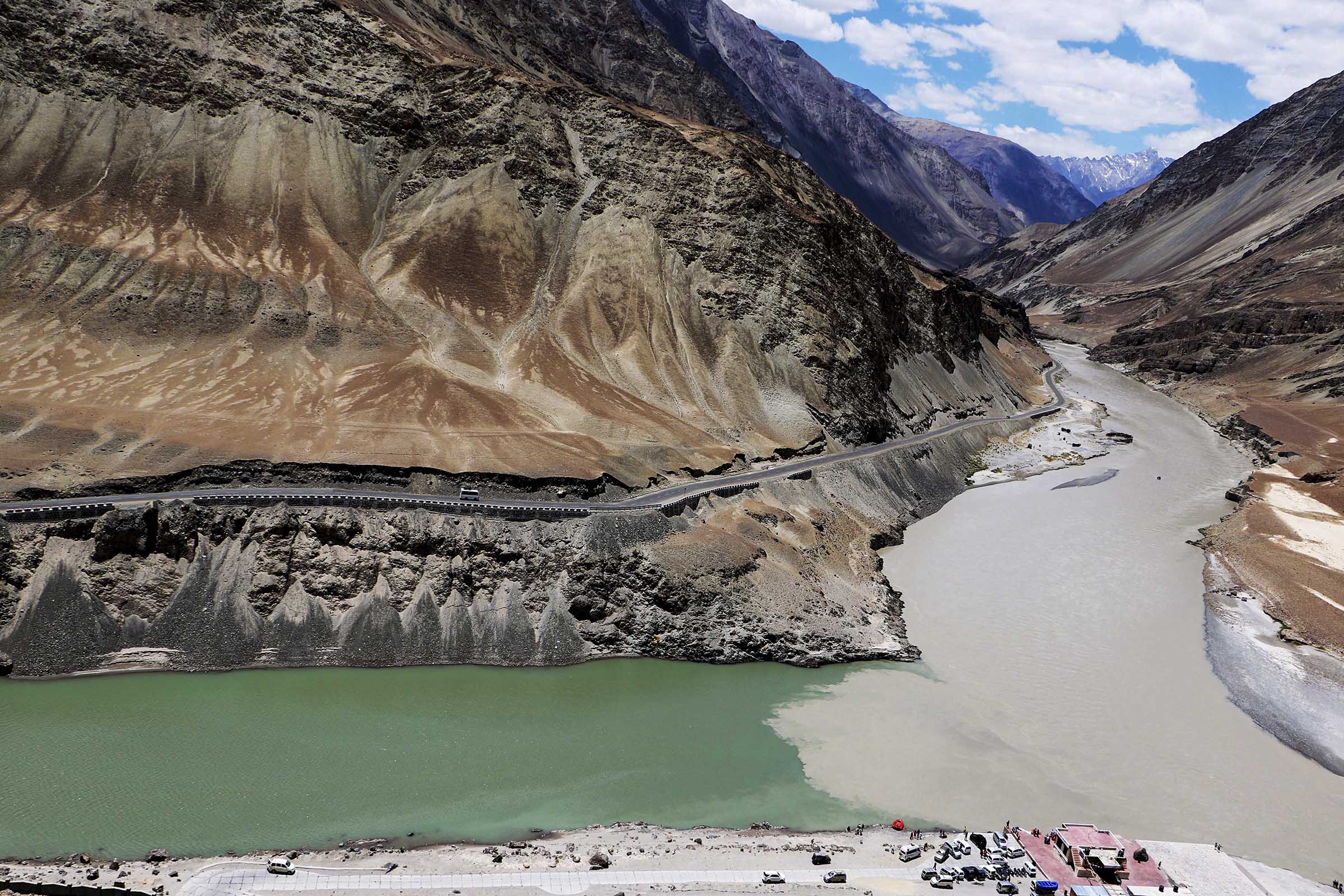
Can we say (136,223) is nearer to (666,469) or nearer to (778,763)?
(666,469)

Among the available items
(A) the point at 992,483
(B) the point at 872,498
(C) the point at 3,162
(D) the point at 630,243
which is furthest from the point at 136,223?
(A) the point at 992,483

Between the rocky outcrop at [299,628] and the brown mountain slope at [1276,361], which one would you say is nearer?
the rocky outcrop at [299,628]

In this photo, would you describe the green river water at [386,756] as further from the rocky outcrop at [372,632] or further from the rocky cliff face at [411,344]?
the rocky cliff face at [411,344]

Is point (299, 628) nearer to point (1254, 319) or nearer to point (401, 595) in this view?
point (401, 595)

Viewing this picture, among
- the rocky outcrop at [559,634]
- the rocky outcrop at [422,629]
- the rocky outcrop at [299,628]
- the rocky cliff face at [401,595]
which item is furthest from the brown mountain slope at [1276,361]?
the rocky outcrop at [299,628]

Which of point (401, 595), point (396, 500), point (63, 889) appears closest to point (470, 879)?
point (63, 889)

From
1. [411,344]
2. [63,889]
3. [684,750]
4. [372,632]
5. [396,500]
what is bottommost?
[63,889]

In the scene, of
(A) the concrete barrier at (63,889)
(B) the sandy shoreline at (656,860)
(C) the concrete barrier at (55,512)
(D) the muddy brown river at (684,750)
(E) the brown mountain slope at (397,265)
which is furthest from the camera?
(E) the brown mountain slope at (397,265)
